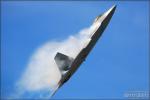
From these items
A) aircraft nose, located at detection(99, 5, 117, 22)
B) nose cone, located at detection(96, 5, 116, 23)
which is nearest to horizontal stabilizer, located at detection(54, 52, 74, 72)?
nose cone, located at detection(96, 5, 116, 23)

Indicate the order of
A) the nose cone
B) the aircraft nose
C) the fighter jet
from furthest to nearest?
1. the aircraft nose
2. the nose cone
3. the fighter jet

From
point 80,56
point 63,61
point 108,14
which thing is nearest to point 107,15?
point 108,14

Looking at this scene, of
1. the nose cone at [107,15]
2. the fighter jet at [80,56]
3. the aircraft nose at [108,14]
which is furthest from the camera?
the aircraft nose at [108,14]

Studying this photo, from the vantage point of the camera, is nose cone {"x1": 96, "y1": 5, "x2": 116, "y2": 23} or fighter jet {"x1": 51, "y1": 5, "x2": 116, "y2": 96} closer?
fighter jet {"x1": 51, "y1": 5, "x2": 116, "y2": 96}

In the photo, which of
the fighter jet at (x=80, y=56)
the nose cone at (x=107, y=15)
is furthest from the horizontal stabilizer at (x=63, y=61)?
the nose cone at (x=107, y=15)

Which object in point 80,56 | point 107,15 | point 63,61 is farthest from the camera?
point 63,61

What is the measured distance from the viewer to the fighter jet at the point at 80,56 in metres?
101

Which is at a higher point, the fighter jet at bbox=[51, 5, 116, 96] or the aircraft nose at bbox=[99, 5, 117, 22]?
the aircraft nose at bbox=[99, 5, 117, 22]

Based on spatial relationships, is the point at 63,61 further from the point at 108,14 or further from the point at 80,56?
the point at 108,14

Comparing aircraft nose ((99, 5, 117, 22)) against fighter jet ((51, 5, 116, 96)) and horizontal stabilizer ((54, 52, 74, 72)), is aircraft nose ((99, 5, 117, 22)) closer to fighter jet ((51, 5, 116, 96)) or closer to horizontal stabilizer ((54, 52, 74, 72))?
fighter jet ((51, 5, 116, 96))

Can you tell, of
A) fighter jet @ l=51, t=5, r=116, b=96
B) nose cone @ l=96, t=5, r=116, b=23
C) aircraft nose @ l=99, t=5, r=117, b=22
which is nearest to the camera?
fighter jet @ l=51, t=5, r=116, b=96

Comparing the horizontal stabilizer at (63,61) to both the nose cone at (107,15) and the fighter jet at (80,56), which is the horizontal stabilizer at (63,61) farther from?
the nose cone at (107,15)

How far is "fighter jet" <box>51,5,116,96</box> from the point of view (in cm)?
10088

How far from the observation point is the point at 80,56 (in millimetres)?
100750
